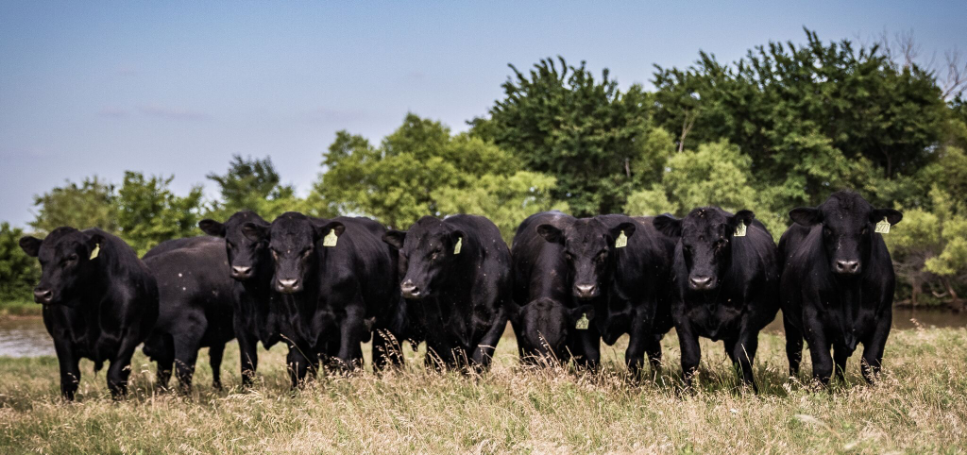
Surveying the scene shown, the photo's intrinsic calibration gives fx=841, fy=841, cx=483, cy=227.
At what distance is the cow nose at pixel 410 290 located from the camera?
30.3ft

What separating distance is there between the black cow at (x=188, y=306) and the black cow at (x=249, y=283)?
0.33 metres

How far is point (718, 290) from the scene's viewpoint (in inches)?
362

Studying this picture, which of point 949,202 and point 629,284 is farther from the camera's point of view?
point 949,202

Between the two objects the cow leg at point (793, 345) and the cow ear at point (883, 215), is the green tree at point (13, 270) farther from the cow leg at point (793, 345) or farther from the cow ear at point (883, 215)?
the cow ear at point (883, 215)

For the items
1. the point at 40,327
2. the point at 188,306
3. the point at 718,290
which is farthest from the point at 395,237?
the point at 40,327

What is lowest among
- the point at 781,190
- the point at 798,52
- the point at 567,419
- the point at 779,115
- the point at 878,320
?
the point at 567,419

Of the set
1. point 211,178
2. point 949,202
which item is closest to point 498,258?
point 949,202

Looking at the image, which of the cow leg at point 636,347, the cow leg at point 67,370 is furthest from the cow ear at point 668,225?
the cow leg at point 67,370

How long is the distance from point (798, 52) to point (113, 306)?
47926mm

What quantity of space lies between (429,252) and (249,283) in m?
2.37

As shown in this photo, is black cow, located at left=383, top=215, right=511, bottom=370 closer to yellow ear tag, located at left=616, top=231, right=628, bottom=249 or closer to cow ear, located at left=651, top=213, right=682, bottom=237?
yellow ear tag, located at left=616, top=231, right=628, bottom=249

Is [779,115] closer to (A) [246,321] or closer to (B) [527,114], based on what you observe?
(B) [527,114]

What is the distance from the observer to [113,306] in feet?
32.6

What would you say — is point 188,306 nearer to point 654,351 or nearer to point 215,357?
point 215,357
